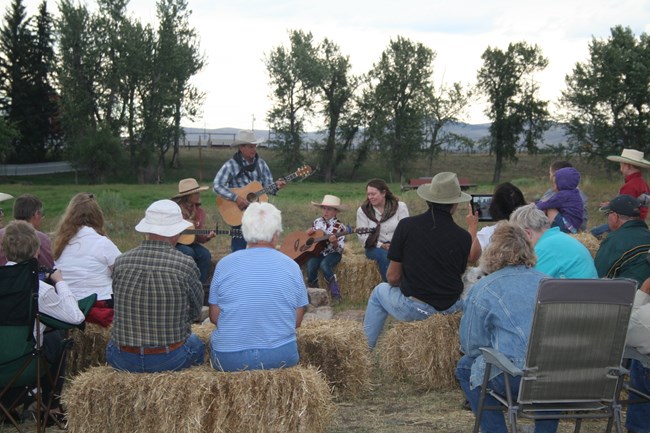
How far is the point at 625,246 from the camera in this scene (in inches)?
213

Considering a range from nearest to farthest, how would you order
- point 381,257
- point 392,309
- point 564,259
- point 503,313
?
point 503,313 → point 564,259 → point 392,309 → point 381,257

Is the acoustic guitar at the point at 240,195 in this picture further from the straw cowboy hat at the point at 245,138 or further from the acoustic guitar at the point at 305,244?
the acoustic guitar at the point at 305,244

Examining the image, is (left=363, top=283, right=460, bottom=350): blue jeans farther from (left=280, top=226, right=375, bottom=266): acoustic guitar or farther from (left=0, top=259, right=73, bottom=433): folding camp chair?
(left=280, top=226, right=375, bottom=266): acoustic guitar

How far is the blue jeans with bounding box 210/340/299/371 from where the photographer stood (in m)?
4.66

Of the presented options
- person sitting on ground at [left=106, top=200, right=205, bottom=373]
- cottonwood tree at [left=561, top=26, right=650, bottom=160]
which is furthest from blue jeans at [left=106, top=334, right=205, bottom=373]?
cottonwood tree at [left=561, top=26, right=650, bottom=160]

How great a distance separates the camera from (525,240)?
14.4 ft

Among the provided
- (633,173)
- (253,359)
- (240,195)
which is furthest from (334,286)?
(253,359)

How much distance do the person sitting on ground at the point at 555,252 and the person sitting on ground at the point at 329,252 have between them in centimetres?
478

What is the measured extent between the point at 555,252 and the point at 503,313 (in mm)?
1313

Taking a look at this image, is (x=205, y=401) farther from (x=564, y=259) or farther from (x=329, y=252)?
(x=329, y=252)

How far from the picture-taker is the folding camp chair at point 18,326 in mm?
4715

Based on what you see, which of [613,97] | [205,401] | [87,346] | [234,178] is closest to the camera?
[205,401]

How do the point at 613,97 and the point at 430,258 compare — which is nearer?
the point at 430,258

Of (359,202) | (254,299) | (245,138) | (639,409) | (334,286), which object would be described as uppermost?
(245,138)
